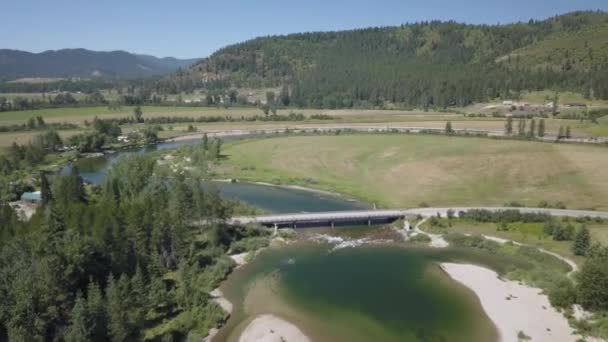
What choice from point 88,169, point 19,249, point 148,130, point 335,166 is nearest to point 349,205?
point 335,166

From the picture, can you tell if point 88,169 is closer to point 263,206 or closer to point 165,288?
point 263,206

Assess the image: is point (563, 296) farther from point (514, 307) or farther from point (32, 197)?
point (32, 197)

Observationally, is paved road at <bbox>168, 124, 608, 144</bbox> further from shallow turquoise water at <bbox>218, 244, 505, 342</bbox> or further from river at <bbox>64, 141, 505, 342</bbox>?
shallow turquoise water at <bbox>218, 244, 505, 342</bbox>

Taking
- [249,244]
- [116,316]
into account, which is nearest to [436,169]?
[249,244]

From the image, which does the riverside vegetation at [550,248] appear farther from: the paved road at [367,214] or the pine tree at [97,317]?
the pine tree at [97,317]

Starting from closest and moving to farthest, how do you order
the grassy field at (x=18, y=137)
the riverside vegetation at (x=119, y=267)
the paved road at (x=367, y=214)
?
the riverside vegetation at (x=119, y=267) → the paved road at (x=367, y=214) → the grassy field at (x=18, y=137)

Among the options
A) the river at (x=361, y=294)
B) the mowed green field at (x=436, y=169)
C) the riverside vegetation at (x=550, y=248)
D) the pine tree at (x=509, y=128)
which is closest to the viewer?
the river at (x=361, y=294)

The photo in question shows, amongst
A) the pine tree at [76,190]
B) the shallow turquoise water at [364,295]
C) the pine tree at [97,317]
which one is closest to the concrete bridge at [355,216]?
the shallow turquoise water at [364,295]
